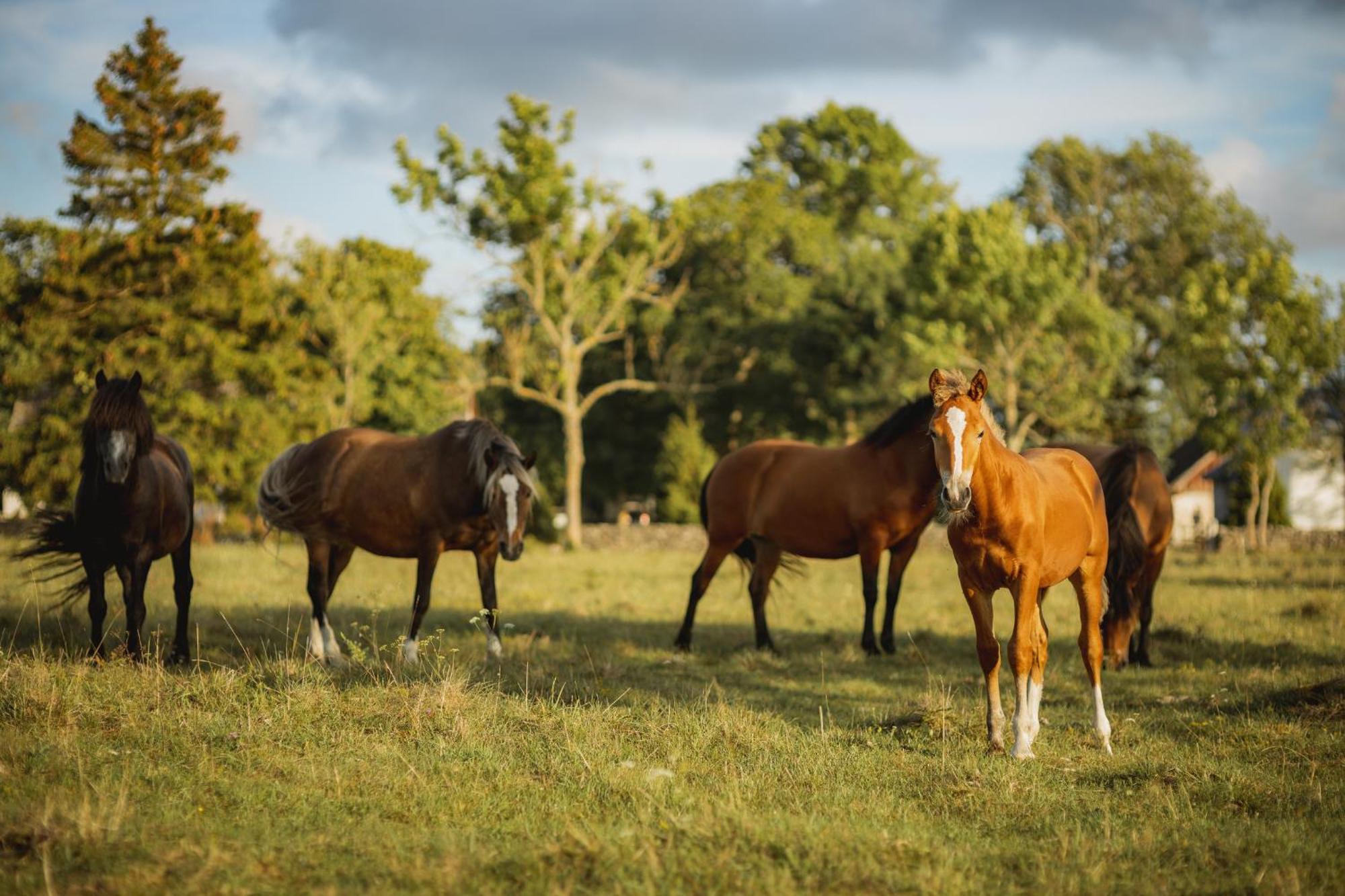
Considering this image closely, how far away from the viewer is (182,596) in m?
9.66

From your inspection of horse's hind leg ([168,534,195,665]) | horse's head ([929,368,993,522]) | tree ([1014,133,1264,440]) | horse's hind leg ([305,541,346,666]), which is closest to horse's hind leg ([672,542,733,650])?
horse's hind leg ([305,541,346,666])

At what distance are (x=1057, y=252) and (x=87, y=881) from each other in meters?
42.4

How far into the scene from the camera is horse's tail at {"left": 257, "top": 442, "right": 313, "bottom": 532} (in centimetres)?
1051

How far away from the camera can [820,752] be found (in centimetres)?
656

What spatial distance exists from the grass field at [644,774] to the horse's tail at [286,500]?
46.6 inches

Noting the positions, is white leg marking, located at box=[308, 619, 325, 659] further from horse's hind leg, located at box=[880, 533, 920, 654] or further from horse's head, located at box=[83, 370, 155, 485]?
horse's hind leg, located at box=[880, 533, 920, 654]

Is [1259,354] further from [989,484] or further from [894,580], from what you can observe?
[989,484]

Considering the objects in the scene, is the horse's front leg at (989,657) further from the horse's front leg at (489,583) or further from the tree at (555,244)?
the tree at (555,244)

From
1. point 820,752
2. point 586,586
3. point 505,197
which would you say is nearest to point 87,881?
point 820,752

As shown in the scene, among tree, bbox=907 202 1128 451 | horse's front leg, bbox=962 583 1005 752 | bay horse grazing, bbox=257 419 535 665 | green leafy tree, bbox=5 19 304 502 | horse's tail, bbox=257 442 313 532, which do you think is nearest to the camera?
horse's front leg, bbox=962 583 1005 752

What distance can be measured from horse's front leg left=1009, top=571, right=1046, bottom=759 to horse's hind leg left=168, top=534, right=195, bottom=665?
6.56 metres

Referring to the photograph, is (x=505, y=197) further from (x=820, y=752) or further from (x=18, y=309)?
(x=820, y=752)

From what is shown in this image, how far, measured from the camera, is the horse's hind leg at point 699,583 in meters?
11.6

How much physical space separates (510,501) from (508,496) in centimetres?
5
